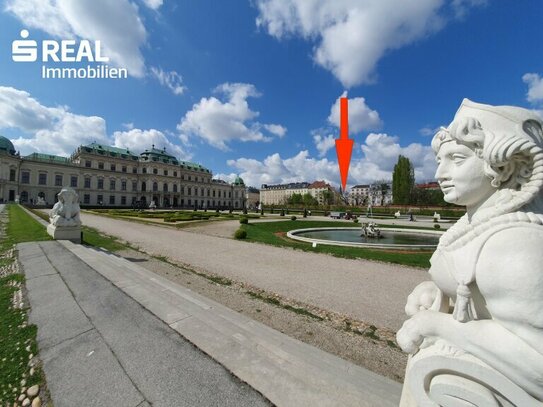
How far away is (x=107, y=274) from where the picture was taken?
559cm

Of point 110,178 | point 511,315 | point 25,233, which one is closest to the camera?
point 511,315

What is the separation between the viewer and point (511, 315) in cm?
118

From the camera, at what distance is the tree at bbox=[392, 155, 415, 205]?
57906 mm

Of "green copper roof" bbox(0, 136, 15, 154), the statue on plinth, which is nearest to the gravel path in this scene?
the statue on plinth

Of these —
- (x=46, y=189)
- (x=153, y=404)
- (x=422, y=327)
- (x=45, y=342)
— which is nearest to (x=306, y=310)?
(x=153, y=404)

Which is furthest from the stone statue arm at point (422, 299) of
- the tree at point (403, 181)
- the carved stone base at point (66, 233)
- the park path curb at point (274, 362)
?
the tree at point (403, 181)

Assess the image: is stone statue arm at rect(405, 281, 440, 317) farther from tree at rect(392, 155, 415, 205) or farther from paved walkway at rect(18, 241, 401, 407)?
tree at rect(392, 155, 415, 205)

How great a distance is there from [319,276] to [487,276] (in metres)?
6.24

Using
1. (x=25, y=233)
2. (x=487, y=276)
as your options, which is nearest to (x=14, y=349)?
(x=487, y=276)

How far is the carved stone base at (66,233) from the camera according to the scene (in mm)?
10367

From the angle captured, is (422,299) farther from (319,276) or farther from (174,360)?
(319,276)

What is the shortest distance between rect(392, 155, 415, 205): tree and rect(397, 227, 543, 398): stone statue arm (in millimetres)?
64408

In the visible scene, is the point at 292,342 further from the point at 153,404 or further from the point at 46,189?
the point at 46,189

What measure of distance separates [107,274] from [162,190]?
7714 cm
